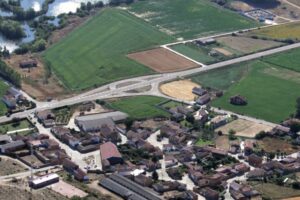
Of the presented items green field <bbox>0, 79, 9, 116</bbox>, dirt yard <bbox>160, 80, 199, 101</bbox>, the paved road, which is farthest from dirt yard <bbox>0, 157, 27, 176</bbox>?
dirt yard <bbox>160, 80, 199, 101</bbox>

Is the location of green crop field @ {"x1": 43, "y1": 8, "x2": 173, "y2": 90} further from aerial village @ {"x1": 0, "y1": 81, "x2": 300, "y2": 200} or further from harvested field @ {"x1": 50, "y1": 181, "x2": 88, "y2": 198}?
harvested field @ {"x1": 50, "y1": 181, "x2": 88, "y2": 198}

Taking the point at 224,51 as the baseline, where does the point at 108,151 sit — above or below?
below

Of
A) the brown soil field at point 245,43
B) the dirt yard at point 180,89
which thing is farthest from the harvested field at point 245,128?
the brown soil field at point 245,43

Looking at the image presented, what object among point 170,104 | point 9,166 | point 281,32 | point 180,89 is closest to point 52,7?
point 281,32

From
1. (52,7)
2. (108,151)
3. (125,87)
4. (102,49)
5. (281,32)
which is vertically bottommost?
(125,87)

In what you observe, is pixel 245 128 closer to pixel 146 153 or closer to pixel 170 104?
pixel 170 104

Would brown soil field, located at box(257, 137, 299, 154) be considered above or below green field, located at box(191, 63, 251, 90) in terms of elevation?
below
